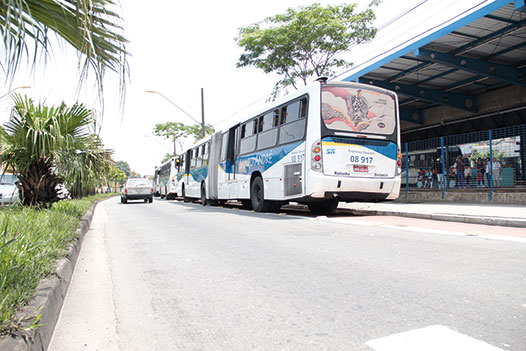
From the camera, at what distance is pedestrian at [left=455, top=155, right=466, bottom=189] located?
1349 cm

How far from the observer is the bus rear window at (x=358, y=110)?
9602mm

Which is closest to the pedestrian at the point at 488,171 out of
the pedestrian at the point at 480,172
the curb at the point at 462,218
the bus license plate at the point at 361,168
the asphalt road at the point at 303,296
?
the pedestrian at the point at 480,172

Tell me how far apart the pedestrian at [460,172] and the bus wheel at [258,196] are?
6.76 m

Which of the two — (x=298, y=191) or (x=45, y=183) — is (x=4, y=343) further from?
(x=298, y=191)

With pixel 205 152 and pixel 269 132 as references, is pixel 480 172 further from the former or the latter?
pixel 205 152

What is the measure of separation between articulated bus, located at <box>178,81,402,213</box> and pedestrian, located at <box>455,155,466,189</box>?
452cm

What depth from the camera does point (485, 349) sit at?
2.32 m

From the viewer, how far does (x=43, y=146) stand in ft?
23.4

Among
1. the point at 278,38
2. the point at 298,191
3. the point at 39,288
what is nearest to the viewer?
the point at 39,288

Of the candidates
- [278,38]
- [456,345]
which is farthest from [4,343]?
[278,38]

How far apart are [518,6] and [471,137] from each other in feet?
13.6

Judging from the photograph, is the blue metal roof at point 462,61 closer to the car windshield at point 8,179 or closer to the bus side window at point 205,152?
the bus side window at point 205,152

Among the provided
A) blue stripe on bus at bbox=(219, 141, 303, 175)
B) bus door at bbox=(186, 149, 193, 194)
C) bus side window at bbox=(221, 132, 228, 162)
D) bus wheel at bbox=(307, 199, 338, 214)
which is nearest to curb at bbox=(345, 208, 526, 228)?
bus wheel at bbox=(307, 199, 338, 214)

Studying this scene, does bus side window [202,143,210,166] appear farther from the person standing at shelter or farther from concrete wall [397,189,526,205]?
the person standing at shelter
